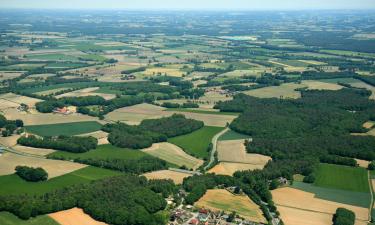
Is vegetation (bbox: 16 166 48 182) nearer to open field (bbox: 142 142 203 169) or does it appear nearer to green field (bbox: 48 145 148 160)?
green field (bbox: 48 145 148 160)

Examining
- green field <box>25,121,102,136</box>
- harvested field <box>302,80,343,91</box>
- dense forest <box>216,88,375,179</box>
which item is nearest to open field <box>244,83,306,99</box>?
harvested field <box>302,80,343,91</box>

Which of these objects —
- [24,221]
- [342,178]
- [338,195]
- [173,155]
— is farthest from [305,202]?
[24,221]

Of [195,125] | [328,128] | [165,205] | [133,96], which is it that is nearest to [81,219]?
[165,205]

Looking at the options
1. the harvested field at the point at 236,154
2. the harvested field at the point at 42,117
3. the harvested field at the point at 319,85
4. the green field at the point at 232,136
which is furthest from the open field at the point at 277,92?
the harvested field at the point at 42,117

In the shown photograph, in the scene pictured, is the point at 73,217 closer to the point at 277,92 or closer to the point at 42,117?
the point at 42,117

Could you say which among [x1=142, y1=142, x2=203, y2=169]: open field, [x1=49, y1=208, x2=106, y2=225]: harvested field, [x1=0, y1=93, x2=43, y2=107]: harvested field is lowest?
[x1=0, y1=93, x2=43, y2=107]: harvested field

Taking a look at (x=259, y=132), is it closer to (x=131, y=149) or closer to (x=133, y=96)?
(x=131, y=149)

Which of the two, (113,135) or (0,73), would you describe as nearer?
(113,135)

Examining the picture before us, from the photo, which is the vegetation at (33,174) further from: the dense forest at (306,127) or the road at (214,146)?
the dense forest at (306,127)

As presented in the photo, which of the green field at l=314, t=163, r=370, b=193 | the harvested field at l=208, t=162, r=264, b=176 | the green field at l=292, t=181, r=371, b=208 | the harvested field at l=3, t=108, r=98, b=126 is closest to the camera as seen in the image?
the green field at l=292, t=181, r=371, b=208
